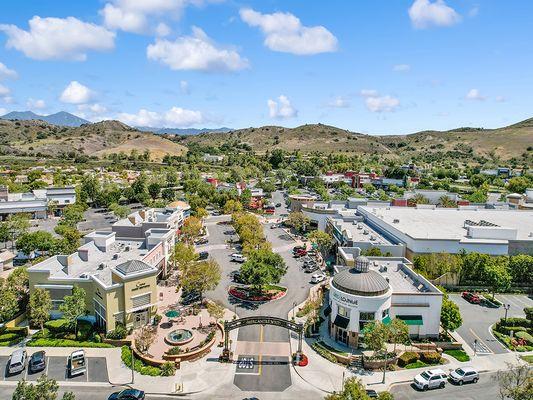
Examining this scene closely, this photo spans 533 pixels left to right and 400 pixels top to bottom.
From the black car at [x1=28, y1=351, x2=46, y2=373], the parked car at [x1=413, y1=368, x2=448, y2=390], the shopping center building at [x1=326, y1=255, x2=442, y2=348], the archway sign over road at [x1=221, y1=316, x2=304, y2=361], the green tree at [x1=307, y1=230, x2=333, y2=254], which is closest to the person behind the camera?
the parked car at [x1=413, y1=368, x2=448, y2=390]

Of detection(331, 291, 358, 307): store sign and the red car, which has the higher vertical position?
detection(331, 291, 358, 307): store sign

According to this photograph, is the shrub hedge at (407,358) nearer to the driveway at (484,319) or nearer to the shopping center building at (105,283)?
the driveway at (484,319)

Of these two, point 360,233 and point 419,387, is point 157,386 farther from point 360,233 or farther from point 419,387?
point 360,233

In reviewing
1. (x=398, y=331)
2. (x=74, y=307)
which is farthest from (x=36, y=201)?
(x=398, y=331)

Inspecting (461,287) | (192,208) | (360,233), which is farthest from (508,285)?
(192,208)

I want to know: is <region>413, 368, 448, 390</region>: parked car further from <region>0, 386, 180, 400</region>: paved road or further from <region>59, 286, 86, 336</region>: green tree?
<region>59, 286, 86, 336</region>: green tree

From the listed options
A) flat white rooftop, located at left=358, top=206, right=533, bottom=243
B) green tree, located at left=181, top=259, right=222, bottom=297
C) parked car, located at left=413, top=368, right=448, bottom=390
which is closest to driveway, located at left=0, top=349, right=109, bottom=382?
green tree, located at left=181, top=259, right=222, bottom=297
